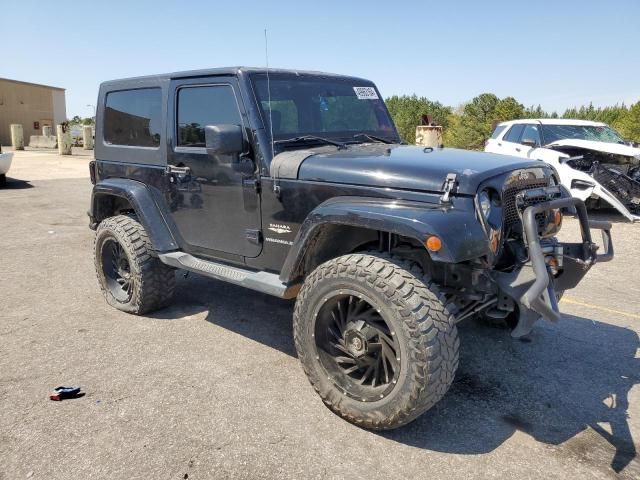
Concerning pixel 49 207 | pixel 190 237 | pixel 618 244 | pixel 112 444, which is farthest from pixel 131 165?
pixel 49 207

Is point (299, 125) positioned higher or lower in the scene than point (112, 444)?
higher

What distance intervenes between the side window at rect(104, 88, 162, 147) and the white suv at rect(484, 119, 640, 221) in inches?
264

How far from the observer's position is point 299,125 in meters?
3.68

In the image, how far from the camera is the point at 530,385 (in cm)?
338

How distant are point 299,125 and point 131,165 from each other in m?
1.69

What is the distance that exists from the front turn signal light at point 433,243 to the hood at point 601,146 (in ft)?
25.8

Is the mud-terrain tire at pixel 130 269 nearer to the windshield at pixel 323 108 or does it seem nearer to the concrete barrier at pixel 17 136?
the windshield at pixel 323 108

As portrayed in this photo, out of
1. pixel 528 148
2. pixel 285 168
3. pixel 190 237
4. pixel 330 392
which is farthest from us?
pixel 528 148

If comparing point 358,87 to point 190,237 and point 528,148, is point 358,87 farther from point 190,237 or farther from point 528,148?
point 528,148

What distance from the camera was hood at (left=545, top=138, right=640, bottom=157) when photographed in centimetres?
892

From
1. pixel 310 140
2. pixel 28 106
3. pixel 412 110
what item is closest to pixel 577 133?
pixel 310 140

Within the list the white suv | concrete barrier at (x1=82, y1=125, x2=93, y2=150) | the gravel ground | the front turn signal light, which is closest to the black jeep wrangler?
the front turn signal light

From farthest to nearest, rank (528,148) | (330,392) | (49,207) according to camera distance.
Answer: (49,207) < (528,148) < (330,392)

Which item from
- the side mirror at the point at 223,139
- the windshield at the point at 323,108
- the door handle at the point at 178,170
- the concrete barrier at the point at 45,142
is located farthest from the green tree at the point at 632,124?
the concrete barrier at the point at 45,142
